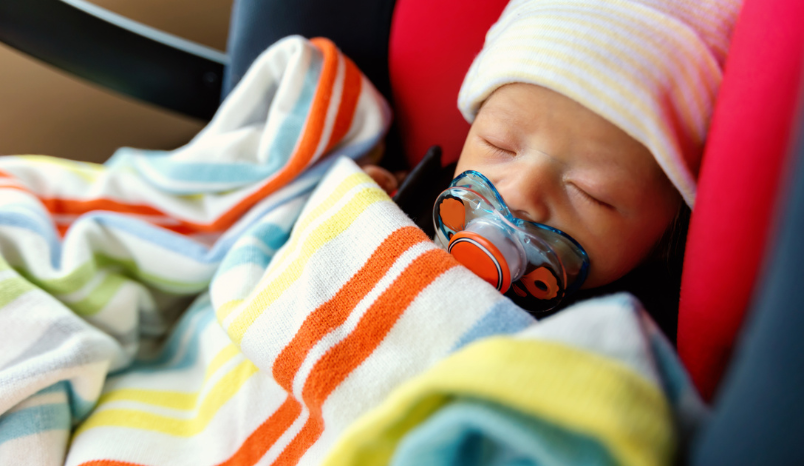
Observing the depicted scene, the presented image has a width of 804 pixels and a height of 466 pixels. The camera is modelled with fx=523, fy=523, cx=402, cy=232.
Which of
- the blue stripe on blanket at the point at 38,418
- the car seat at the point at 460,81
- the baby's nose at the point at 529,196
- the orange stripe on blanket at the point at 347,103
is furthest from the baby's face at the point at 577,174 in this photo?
the blue stripe on blanket at the point at 38,418

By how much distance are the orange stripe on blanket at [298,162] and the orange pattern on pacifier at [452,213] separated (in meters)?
0.23

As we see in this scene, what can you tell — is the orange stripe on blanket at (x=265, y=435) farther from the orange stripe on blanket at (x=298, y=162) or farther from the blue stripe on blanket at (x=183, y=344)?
the orange stripe on blanket at (x=298, y=162)

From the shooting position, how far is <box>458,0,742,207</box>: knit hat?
51 cm

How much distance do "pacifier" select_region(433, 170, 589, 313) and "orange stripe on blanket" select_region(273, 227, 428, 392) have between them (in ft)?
0.25

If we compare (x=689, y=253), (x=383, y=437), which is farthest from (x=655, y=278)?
(x=383, y=437)

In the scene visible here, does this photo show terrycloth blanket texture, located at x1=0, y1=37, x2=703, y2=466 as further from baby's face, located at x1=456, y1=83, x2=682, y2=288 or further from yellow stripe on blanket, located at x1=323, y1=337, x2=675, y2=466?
baby's face, located at x1=456, y1=83, x2=682, y2=288

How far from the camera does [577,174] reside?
545mm

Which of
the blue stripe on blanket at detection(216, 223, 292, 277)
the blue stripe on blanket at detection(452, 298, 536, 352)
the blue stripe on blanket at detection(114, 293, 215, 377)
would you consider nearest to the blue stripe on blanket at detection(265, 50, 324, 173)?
the blue stripe on blanket at detection(216, 223, 292, 277)

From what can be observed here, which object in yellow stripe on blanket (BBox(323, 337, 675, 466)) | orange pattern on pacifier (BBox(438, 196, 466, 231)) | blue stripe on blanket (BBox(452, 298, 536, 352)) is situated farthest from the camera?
orange pattern on pacifier (BBox(438, 196, 466, 231))

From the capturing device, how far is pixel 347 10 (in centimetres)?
82

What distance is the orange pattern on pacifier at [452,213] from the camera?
62cm

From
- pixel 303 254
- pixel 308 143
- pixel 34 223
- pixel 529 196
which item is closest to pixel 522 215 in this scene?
pixel 529 196

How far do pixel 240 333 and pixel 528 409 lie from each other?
0.34 m

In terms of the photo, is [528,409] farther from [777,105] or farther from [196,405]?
[196,405]
